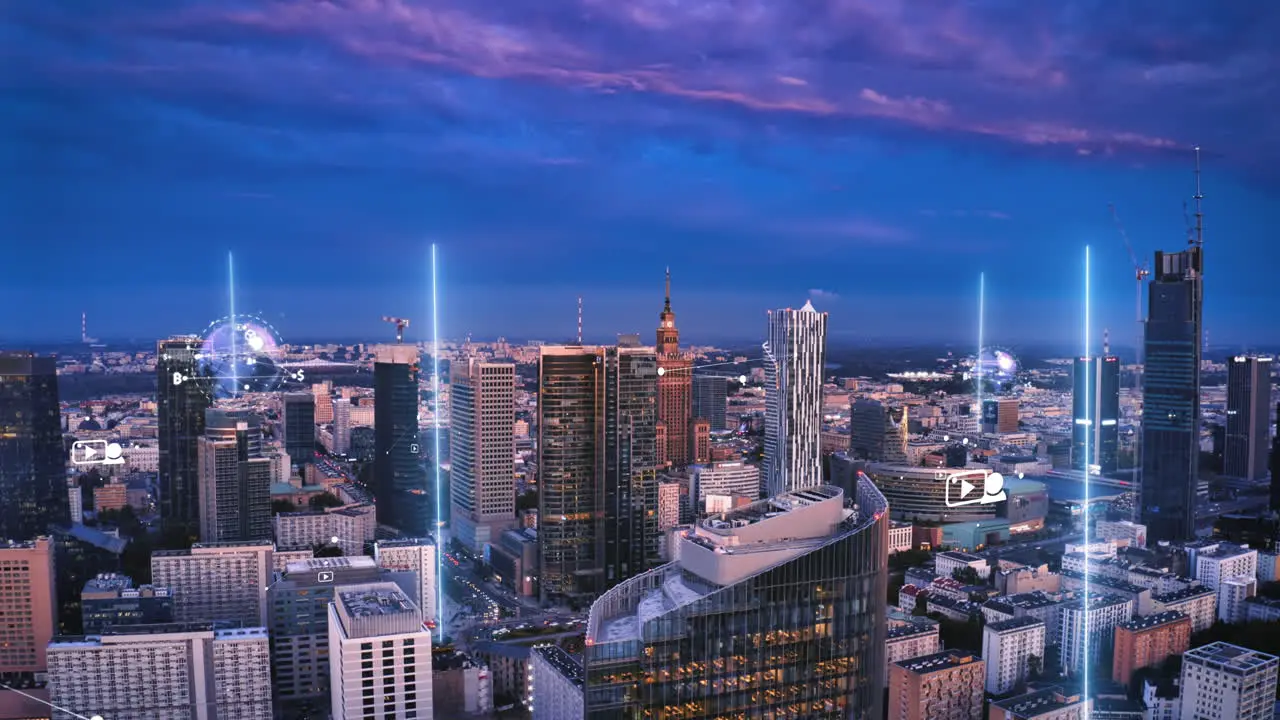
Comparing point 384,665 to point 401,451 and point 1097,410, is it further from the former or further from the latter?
point 1097,410

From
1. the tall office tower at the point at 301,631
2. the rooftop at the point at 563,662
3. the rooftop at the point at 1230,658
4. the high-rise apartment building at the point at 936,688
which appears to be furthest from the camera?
the tall office tower at the point at 301,631

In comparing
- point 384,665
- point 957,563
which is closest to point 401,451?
point 384,665

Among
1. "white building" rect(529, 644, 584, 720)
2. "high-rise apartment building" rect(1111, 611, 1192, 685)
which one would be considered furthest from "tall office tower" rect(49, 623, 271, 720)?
"high-rise apartment building" rect(1111, 611, 1192, 685)

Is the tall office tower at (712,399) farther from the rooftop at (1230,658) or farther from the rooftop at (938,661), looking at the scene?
the rooftop at (1230,658)

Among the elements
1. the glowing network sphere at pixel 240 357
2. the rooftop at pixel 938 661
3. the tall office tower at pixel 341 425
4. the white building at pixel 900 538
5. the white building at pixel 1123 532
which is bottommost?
the white building at pixel 900 538

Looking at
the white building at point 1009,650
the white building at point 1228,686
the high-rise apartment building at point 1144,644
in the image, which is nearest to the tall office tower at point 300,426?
the white building at point 1009,650

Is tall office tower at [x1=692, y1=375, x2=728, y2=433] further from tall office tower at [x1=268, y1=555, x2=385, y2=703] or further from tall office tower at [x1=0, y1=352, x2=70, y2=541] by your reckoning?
tall office tower at [x1=0, y1=352, x2=70, y2=541]

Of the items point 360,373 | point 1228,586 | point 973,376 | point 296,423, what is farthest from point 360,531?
point 1228,586
